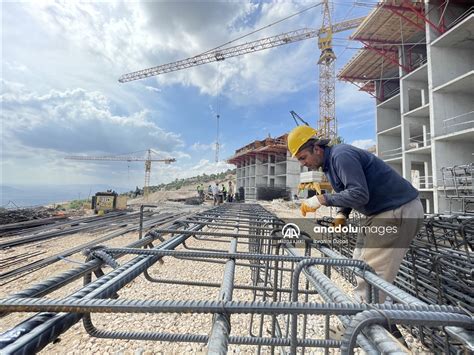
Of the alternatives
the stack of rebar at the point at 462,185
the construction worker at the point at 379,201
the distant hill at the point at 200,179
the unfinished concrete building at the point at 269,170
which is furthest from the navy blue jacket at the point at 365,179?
the distant hill at the point at 200,179

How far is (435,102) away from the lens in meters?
12.4

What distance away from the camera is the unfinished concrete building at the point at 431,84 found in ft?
38.1

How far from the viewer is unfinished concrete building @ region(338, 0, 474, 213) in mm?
11602

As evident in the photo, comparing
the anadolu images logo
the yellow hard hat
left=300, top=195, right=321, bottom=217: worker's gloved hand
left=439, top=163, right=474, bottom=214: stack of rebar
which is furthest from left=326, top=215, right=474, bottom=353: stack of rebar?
left=439, top=163, right=474, bottom=214: stack of rebar

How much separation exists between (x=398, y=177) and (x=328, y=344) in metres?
1.54

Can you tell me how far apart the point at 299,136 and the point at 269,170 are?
34.6m

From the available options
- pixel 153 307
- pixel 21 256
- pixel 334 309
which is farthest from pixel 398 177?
pixel 21 256

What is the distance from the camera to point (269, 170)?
36375 millimetres

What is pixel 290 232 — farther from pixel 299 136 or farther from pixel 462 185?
pixel 462 185

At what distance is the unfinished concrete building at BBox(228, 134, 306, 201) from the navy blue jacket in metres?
23.9

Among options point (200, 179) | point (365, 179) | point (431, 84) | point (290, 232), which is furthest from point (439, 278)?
point (200, 179)

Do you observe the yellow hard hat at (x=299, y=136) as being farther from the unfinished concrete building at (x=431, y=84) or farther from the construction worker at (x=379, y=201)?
the unfinished concrete building at (x=431, y=84)

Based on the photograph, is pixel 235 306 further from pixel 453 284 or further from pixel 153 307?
pixel 453 284

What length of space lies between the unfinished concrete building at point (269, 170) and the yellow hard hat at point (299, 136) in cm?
2385
